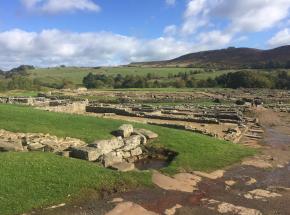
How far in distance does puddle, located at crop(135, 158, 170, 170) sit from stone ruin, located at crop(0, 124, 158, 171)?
331 mm

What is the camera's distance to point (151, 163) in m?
21.0

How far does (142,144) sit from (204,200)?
8.74 meters

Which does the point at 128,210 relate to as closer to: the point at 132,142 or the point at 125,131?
the point at 132,142

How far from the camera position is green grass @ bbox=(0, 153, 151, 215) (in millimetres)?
12922

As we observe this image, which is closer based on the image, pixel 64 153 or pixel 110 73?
pixel 64 153

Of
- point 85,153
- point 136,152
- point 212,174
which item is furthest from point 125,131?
point 212,174

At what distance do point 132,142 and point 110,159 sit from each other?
3.95 m

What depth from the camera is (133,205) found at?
1347 centimetres

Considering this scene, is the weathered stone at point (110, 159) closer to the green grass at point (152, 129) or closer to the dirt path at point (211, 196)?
the dirt path at point (211, 196)

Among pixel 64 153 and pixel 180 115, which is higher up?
pixel 64 153

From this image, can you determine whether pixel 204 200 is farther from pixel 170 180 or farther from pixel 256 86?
pixel 256 86

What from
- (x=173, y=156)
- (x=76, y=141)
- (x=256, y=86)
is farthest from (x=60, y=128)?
(x=256, y=86)

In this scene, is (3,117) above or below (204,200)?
above

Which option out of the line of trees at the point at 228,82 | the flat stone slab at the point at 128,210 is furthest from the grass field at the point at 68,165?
the line of trees at the point at 228,82
